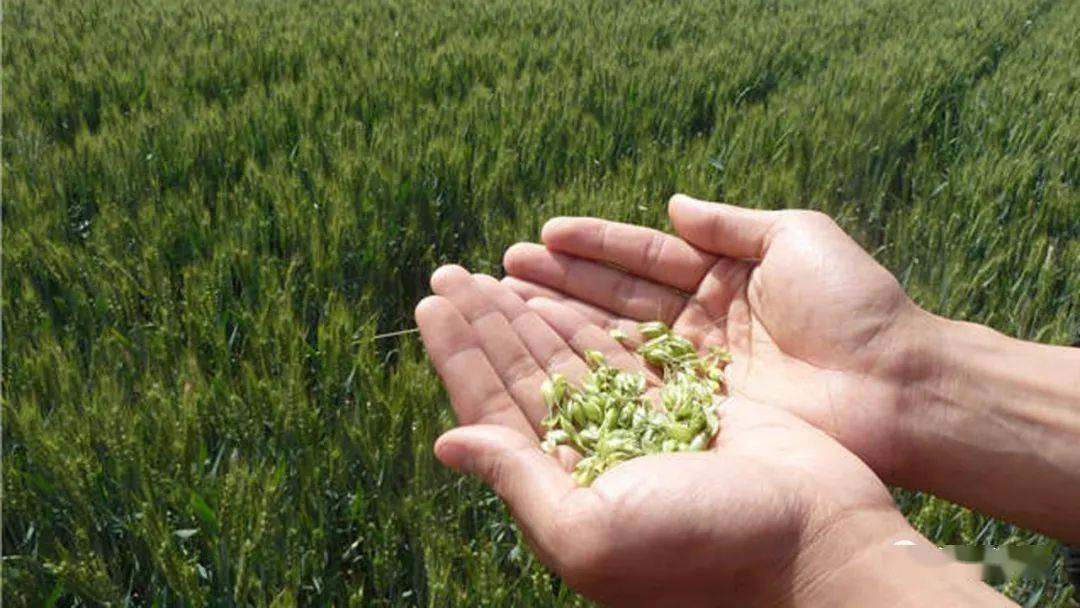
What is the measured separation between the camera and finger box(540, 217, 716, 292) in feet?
6.45

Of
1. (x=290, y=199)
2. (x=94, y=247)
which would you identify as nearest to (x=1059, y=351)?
(x=290, y=199)

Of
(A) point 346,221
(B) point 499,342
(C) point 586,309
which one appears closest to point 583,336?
(C) point 586,309

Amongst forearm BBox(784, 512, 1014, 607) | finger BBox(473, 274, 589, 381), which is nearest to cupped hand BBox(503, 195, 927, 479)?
finger BBox(473, 274, 589, 381)

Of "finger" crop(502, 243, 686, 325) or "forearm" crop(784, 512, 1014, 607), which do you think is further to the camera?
"finger" crop(502, 243, 686, 325)

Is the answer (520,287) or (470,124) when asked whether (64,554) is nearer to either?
(520,287)

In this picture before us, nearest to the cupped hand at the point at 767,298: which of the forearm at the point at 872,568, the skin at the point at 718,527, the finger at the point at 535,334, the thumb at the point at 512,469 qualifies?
the finger at the point at 535,334

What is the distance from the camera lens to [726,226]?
6.41ft

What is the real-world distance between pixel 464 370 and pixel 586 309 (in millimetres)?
468

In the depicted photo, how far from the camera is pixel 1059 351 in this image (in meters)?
1.76

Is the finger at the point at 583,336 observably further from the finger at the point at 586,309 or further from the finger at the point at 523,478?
the finger at the point at 523,478

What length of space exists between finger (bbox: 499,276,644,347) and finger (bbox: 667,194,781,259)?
0.23 m

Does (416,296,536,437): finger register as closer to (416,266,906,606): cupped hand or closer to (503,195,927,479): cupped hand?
(416,266,906,606): cupped hand

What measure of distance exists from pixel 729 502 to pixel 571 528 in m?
0.21

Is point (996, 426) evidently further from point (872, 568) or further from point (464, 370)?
point (464, 370)
